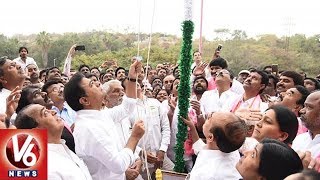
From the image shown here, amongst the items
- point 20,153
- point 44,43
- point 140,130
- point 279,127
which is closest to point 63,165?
point 20,153

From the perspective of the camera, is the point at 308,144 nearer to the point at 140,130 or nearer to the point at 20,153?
the point at 140,130

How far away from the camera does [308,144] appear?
296 cm

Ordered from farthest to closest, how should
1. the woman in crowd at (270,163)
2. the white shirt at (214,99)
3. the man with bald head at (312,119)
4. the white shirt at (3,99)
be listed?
1. the white shirt at (214,99)
2. the white shirt at (3,99)
3. the man with bald head at (312,119)
4. the woman in crowd at (270,163)

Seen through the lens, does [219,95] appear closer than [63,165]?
No

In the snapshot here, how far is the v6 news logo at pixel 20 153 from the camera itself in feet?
7.35

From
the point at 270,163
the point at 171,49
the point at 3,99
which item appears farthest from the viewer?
the point at 171,49

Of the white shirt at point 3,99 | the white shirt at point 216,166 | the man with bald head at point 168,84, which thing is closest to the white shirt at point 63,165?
the white shirt at point 216,166

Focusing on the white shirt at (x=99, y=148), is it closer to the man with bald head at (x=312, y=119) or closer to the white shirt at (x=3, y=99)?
the white shirt at (x=3, y=99)

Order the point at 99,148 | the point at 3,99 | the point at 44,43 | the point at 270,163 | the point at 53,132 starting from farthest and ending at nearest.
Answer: the point at 44,43 < the point at 3,99 < the point at 99,148 < the point at 53,132 < the point at 270,163

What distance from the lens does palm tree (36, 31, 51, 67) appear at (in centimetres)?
1786

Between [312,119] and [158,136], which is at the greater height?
[312,119]

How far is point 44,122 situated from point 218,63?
3904mm

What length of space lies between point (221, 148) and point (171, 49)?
15780 millimetres

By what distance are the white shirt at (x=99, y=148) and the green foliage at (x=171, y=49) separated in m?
12.9
